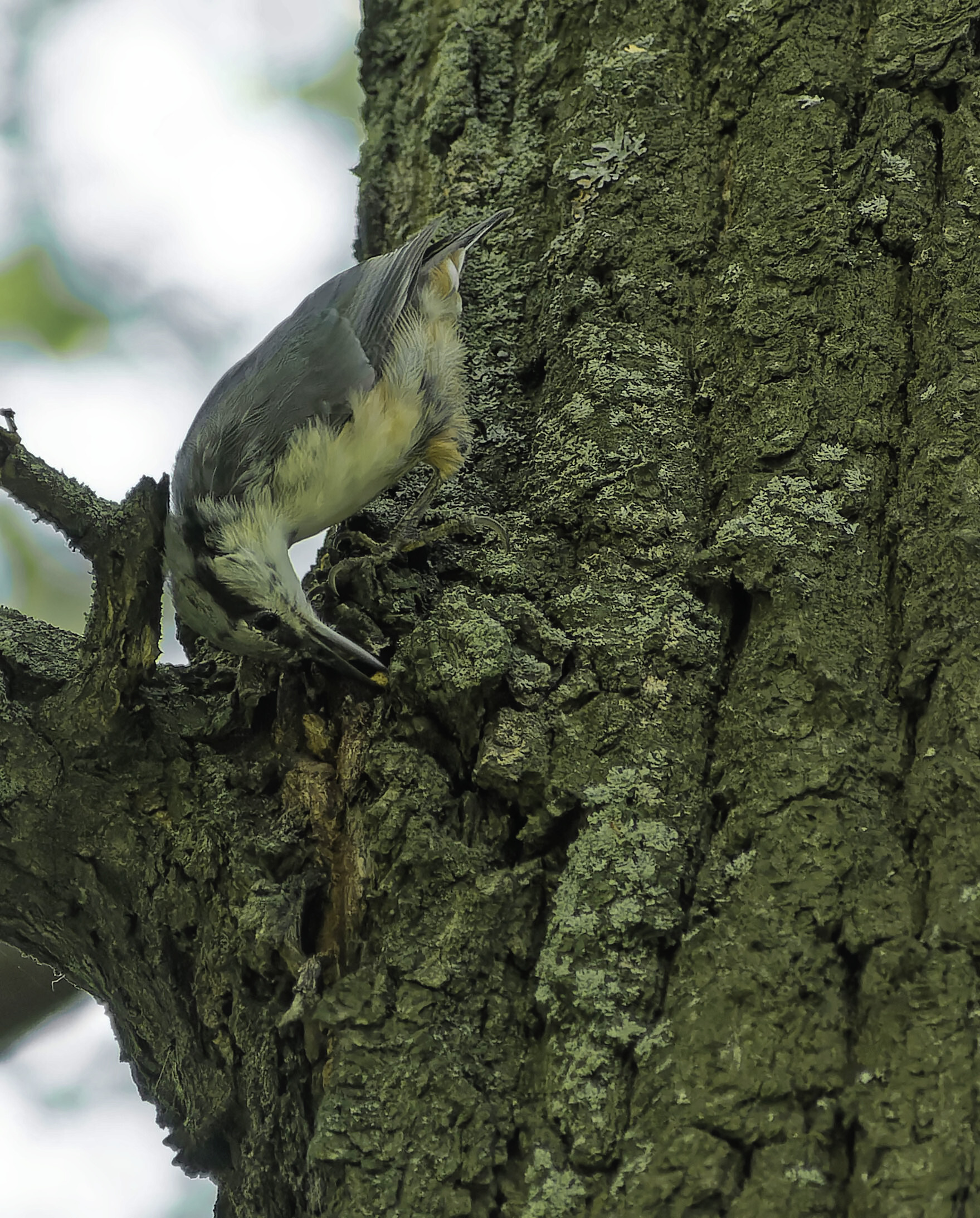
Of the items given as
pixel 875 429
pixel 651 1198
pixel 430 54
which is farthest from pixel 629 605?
pixel 430 54

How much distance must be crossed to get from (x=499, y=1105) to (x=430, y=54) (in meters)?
1.85

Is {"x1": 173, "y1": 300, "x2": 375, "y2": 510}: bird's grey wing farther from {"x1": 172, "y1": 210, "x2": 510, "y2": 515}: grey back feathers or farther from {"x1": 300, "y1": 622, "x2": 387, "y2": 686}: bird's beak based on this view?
{"x1": 300, "y1": 622, "x2": 387, "y2": 686}: bird's beak

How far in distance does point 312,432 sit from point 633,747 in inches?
38.0

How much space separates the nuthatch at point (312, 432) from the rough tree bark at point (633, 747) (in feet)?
0.38

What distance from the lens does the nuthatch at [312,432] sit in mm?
1775

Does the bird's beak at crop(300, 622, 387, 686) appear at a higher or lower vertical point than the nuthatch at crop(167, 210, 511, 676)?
lower

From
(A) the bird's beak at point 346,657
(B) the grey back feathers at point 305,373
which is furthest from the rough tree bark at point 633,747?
(B) the grey back feathers at point 305,373

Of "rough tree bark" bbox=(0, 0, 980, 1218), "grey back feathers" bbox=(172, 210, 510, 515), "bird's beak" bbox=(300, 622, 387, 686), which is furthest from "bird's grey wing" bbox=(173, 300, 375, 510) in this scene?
"bird's beak" bbox=(300, 622, 387, 686)

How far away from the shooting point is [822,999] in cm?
104

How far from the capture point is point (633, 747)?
1262 millimetres

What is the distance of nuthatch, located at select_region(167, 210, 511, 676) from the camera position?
1775mm

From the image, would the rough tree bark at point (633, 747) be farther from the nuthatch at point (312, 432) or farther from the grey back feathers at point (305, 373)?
the grey back feathers at point (305, 373)

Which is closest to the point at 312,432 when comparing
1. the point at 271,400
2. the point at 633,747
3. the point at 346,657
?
the point at 271,400

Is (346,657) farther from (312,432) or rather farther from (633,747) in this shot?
(312,432)
